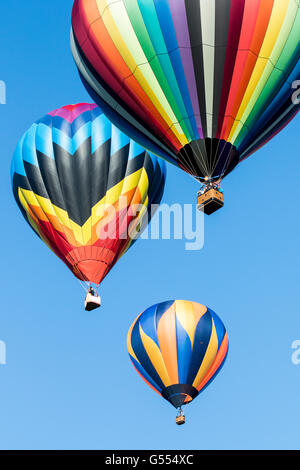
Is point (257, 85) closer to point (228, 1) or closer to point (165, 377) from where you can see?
point (228, 1)

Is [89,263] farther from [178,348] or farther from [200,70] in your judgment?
[200,70]

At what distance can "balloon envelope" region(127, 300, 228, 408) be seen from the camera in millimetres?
23797

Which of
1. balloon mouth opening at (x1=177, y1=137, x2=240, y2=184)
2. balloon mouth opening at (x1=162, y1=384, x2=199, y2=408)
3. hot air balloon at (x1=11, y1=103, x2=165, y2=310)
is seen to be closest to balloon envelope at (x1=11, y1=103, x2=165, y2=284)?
hot air balloon at (x1=11, y1=103, x2=165, y2=310)

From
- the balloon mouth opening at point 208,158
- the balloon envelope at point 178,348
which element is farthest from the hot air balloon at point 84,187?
the balloon mouth opening at point 208,158

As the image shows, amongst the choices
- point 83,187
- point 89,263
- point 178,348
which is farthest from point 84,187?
point 178,348

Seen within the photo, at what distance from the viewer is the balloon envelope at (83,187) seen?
74.4 feet

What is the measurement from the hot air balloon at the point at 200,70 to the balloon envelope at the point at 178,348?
19.7 ft

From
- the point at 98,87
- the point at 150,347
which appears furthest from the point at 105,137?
the point at 150,347

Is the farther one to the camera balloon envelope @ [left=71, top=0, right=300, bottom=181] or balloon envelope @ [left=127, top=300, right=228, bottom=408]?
balloon envelope @ [left=127, top=300, right=228, bottom=408]

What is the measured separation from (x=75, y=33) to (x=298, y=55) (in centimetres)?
432

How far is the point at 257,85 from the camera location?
18859 millimetres

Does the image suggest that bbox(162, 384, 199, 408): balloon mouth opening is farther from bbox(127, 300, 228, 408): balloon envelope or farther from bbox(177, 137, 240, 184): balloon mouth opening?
bbox(177, 137, 240, 184): balloon mouth opening

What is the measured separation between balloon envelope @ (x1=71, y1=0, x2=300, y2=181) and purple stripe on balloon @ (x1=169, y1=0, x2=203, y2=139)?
2 centimetres

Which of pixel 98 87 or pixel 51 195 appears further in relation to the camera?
pixel 51 195
